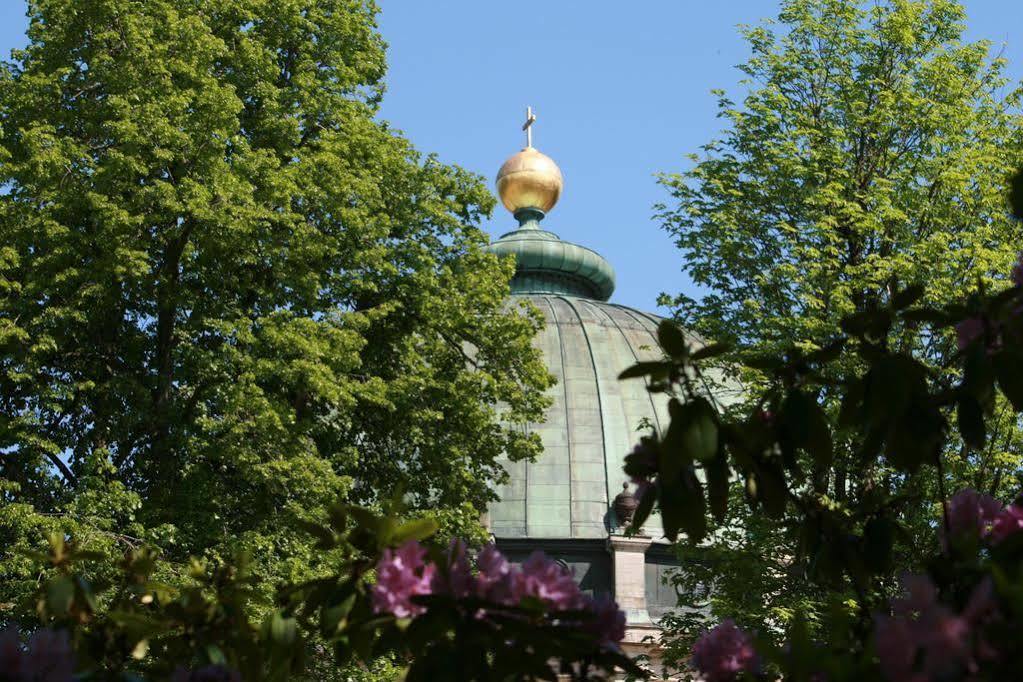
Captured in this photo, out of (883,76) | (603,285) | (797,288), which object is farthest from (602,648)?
(603,285)

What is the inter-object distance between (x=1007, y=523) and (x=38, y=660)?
2.99 m

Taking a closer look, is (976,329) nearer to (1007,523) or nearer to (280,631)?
(1007,523)

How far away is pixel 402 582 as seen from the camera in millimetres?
3971

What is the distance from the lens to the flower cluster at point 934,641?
2.94 meters

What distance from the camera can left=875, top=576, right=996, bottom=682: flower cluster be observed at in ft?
9.64

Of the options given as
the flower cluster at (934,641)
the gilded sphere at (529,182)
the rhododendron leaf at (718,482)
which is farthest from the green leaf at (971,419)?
the gilded sphere at (529,182)

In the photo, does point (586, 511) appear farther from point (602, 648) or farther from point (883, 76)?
point (602, 648)

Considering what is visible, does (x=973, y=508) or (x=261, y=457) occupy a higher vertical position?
(x=261, y=457)

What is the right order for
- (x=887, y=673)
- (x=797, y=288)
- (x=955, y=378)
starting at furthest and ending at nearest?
(x=797, y=288), (x=955, y=378), (x=887, y=673)

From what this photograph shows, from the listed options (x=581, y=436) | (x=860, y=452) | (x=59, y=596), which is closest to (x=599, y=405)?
(x=581, y=436)

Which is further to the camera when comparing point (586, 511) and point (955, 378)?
point (586, 511)

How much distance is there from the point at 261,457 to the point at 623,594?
73.9 feet

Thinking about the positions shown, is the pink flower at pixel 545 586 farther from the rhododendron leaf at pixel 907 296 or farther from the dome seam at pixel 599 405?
the dome seam at pixel 599 405

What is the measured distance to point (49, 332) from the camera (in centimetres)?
2139
